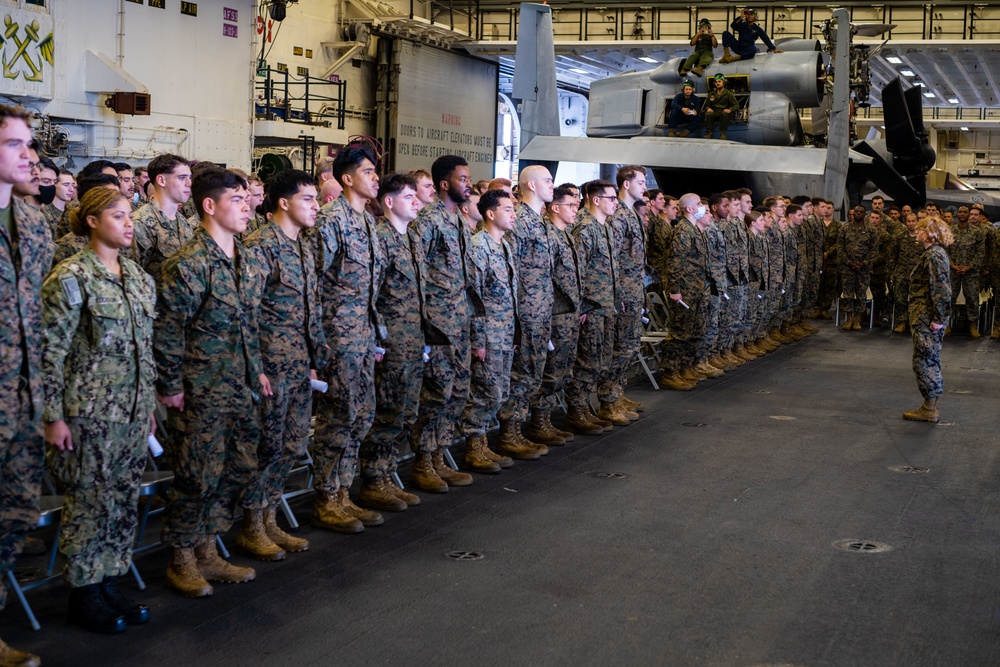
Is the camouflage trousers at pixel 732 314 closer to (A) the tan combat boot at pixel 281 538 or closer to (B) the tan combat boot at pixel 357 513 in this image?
(B) the tan combat boot at pixel 357 513

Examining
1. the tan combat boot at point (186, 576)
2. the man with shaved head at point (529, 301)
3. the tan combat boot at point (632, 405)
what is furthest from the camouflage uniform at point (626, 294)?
the tan combat boot at point (186, 576)

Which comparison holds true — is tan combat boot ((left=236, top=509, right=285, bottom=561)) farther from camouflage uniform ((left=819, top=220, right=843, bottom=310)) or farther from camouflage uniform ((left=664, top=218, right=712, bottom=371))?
camouflage uniform ((left=819, top=220, right=843, bottom=310))

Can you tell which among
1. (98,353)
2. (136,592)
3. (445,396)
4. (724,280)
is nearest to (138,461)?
(98,353)

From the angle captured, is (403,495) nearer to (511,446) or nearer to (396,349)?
(396,349)

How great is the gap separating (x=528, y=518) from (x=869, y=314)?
1265cm

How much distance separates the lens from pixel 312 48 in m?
19.3

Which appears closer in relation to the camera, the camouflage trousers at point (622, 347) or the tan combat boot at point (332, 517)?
the tan combat boot at point (332, 517)

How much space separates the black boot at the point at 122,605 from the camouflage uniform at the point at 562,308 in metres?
3.67

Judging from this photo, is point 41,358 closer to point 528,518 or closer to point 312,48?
point 528,518

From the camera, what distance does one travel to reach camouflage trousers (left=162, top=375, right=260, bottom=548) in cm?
417

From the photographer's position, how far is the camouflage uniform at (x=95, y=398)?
11.9ft

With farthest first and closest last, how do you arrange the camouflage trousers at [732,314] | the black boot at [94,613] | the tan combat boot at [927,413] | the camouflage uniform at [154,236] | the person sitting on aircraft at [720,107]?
1. the person sitting on aircraft at [720,107]
2. the camouflage trousers at [732,314]
3. the tan combat boot at [927,413]
4. the camouflage uniform at [154,236]
5. the black boot at [94,613]

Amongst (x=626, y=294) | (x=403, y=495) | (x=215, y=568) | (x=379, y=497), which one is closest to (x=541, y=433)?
(x=626, y=294)

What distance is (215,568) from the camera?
172 inches
